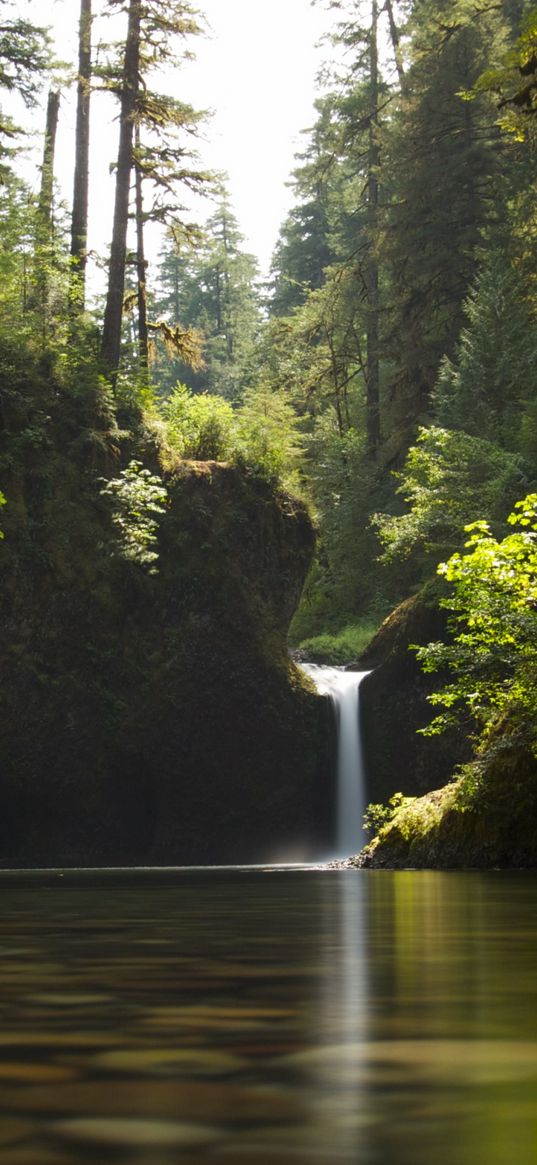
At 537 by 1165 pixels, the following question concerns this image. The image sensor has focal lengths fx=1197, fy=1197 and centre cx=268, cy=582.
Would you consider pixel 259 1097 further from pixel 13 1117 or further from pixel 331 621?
pixel 331 621

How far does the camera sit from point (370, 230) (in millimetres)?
36906

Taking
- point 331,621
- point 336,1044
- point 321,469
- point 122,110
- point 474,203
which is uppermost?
point 474,203

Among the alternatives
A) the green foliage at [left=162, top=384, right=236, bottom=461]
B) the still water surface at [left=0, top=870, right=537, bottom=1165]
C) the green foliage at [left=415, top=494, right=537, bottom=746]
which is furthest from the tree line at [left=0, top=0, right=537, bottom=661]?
the still water surface at [left=0, top=870, right=537, bottom=1165]

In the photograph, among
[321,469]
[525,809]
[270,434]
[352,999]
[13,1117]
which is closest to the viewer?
[13,1117]

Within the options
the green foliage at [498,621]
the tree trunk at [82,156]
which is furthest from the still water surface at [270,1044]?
the tree trunk at [82,156]

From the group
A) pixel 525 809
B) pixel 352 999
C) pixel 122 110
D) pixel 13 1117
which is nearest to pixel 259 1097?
pixel 13 1117

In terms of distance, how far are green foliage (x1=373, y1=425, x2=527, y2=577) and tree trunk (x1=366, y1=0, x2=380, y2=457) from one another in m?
12.8

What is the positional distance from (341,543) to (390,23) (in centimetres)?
1869

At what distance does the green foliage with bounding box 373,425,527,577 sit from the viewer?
2422cm

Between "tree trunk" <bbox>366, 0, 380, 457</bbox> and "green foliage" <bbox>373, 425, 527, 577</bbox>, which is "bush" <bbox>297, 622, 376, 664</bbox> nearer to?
"green foliage" <bbox>373, 425, 527, 577</bbox>

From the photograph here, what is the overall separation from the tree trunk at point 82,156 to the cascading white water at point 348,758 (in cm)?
1035

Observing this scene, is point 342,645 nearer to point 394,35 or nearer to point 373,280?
point 373,280

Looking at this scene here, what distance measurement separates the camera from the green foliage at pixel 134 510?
21.1 metres

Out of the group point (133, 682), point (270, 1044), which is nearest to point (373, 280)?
point (133, 682)
